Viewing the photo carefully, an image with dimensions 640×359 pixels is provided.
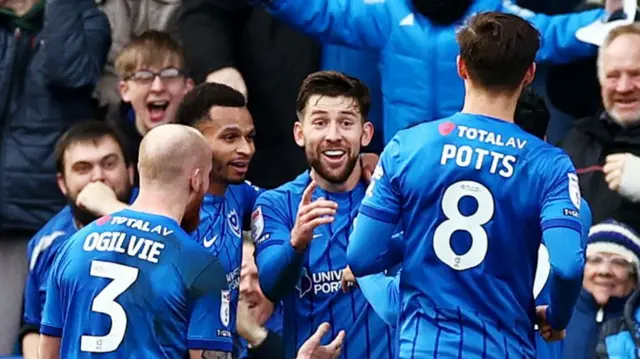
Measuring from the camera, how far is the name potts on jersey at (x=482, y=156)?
5.47 meters

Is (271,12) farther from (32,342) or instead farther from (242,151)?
(32,342)

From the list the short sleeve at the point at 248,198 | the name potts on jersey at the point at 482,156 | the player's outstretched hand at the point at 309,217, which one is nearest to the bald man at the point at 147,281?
the player's outstretched hand at the point at 309,217

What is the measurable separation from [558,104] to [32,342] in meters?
2.82

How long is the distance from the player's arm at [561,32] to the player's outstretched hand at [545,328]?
7.81 ft

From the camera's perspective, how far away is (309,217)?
6273 mm

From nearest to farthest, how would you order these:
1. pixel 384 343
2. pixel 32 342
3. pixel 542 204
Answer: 1. pixel 542 204
2. pixel 384 343
3. pixel 32 342

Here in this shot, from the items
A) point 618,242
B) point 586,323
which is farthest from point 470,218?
point 586,323

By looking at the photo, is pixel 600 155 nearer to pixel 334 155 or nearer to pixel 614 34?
pixel 614 34

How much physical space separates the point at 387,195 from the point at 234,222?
1.46 meters

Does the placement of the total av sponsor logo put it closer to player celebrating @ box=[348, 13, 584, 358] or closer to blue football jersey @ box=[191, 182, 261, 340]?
blue football jersey @ box=[191, 182, 261, 340]

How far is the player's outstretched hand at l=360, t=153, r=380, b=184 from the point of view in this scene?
6.76 metres

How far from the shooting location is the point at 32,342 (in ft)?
24.4

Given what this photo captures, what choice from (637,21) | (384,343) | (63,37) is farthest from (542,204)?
(63,37)

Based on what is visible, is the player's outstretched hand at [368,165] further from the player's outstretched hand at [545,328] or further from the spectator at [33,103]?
the spectator at [33,103]
